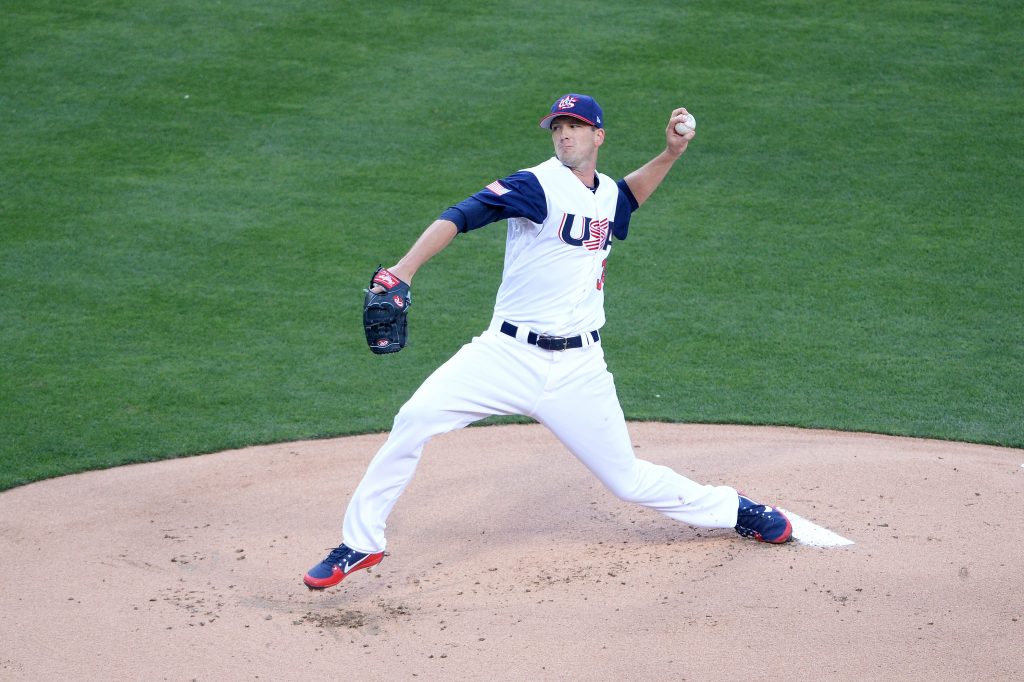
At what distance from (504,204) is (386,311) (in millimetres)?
610

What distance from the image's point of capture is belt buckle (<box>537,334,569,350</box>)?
4266 mm

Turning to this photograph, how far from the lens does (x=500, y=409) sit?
14.1 feet

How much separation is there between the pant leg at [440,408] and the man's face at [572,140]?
0.74 meters

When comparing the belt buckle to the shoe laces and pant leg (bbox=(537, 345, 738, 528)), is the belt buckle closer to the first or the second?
pant leg (bbox=(537, 345, 738, 528))

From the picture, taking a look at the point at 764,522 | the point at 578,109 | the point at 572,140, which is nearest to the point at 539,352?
the point at 572,140

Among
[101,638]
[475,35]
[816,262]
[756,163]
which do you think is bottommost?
[101,638]

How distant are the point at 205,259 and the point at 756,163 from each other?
4.47 metres

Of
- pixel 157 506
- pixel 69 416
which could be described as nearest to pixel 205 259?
pixel 69 416

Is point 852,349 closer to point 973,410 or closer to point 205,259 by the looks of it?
point 973,410

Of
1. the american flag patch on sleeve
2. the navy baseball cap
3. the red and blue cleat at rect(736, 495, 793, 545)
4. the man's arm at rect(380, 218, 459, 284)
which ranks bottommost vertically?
the red and blue cleat at rect(736, 495, 793, 545)

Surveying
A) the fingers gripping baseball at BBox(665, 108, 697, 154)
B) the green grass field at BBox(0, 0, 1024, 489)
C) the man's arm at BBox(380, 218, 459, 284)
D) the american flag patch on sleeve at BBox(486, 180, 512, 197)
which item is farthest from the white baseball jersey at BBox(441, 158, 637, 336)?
the green grass field at BBox(0, 0, 1024, 489)

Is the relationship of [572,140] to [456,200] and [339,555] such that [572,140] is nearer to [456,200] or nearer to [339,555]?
[339,555]

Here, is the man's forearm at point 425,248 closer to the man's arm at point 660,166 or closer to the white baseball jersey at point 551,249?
the white baseball jersey at point 551,249

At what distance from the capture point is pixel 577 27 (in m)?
11.4
